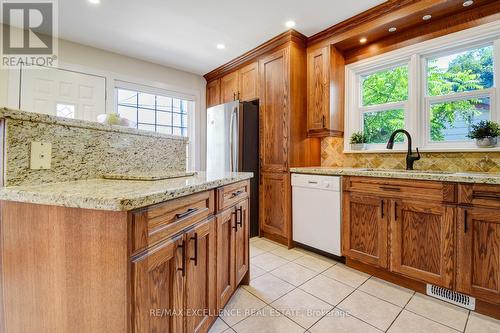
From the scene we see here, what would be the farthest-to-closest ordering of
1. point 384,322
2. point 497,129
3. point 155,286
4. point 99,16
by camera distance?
1. point 99,16
2. point 497,129
3. point 384,322
4. point 155,286

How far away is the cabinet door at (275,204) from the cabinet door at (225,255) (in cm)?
125

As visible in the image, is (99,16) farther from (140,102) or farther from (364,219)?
(364,219)

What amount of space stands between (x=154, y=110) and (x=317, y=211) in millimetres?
2925

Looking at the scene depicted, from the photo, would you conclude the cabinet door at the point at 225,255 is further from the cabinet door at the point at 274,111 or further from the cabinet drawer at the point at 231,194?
the cabinet door at the point at 274,111

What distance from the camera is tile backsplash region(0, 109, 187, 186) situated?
0.92 metres

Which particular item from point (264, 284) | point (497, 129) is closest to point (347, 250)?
point (264, 284)

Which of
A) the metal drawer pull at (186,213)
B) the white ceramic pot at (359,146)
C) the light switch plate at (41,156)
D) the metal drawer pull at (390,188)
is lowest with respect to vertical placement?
the metal drawer pull at (186,213)

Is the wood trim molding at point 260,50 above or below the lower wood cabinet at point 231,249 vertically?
above

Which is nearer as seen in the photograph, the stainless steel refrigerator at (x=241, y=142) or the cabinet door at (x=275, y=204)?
the cabinet door at (x=275, y=204)

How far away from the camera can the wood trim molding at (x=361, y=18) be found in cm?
214

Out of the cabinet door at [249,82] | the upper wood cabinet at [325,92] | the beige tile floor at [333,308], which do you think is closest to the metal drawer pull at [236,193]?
the beige tile floor at [333,308]

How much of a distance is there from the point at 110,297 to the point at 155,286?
0.50 feet

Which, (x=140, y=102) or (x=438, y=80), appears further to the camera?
(x=140, y=102)

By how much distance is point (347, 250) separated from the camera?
85.4 inches
